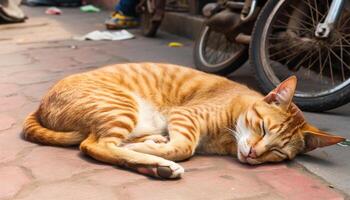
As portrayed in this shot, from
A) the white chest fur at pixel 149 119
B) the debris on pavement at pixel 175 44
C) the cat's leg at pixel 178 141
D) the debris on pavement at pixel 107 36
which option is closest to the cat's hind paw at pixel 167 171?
the cat's leg at pixel 178 141

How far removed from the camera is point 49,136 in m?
2.94

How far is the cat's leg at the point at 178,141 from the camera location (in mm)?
2766

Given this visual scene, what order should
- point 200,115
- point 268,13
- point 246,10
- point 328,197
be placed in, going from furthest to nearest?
point 246,10, point 268,13, point 200,115, point 328,197

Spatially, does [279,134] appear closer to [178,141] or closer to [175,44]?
[178,141]

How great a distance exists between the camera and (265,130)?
278cm

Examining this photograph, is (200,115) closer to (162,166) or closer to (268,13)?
(162,166)

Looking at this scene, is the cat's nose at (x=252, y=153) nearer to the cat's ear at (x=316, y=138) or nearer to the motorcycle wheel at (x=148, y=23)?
the cat's ear at (x=316, y=138)

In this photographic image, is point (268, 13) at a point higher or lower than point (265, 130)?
higher

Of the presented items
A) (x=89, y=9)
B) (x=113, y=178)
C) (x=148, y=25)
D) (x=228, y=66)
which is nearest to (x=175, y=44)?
(x=148, y=25)

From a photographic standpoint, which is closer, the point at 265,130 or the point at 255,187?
the point at 255,187

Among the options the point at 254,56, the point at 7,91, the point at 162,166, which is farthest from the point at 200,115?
the point at 7,91

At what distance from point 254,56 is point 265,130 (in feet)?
4.32

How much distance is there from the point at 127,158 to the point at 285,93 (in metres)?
0.95

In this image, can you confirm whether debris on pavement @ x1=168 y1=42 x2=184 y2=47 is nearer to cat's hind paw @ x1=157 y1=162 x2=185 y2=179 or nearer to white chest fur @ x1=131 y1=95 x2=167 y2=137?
white chest fur @ x1=131 y1=95 x2=167 y2=137
